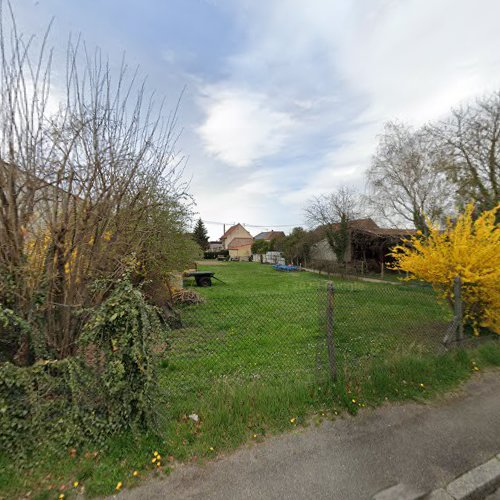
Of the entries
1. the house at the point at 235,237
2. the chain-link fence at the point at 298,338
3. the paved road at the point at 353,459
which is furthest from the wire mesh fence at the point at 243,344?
the house at the point at 235,237

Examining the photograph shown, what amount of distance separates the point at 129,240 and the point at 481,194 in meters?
17.4

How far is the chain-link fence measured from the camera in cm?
359

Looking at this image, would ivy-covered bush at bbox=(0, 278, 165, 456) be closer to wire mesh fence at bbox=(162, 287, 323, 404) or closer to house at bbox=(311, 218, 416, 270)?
wire mesh fence at bbox=(162, 287, 323, 404)

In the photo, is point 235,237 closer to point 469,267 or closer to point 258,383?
point 469,267

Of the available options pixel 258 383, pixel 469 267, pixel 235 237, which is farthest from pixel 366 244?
pixel 235 237

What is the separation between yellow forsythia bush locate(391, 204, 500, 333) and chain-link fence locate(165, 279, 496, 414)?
0.58 meters

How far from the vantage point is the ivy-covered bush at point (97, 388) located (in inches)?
89.0

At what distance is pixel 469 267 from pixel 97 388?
5.61 meters

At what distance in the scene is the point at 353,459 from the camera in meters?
2.28

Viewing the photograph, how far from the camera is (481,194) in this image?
1379 centimetres

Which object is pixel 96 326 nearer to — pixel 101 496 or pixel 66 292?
pixel 66 292

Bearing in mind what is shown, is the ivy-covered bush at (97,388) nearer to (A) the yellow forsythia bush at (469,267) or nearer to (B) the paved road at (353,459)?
(B) the paved road at (353,459)

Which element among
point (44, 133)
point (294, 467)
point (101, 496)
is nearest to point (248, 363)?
→ point (294, 467)

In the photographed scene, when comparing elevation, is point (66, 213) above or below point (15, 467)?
above
